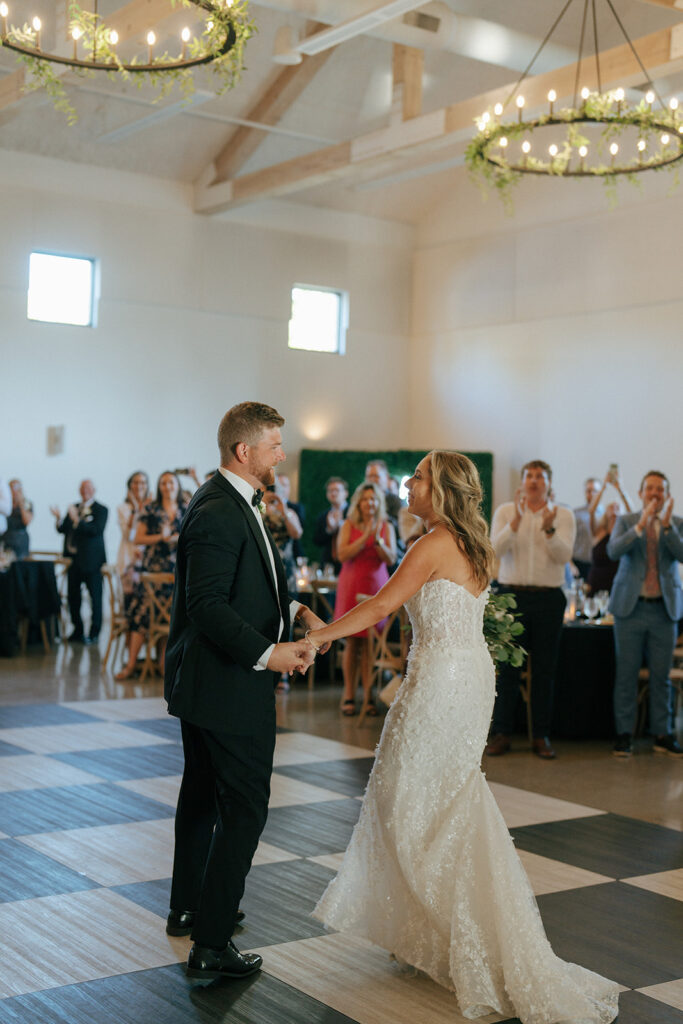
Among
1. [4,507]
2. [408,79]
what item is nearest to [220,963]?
[4,507]

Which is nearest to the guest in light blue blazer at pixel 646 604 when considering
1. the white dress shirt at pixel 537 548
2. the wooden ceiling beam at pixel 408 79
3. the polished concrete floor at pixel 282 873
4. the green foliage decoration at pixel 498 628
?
the polished concrete floor at pixel 282 873

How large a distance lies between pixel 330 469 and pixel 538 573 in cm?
963

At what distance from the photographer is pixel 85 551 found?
492 inches

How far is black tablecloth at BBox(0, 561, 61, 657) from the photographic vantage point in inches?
428

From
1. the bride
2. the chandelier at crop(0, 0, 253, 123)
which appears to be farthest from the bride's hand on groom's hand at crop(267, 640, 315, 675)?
the chandelier at crop(0, 0, 253, 123)

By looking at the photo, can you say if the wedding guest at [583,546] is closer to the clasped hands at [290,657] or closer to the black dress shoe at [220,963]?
the black dress shoe at [220,963]

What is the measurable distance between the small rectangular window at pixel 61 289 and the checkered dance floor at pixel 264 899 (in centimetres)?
899

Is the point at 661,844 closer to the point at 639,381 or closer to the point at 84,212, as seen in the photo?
the point at 639,381

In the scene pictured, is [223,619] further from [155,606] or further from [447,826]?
[155,606]

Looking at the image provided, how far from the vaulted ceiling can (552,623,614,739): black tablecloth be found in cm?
508

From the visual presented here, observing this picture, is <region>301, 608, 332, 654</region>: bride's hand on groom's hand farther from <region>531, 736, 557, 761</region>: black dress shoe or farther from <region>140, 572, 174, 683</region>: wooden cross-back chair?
<region>140, 572, 174, 683</region>: wooden cross-back chair

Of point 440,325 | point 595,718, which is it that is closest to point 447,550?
point 595,718

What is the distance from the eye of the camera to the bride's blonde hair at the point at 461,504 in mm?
3508

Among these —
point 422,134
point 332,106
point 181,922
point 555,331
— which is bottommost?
point 181,922
